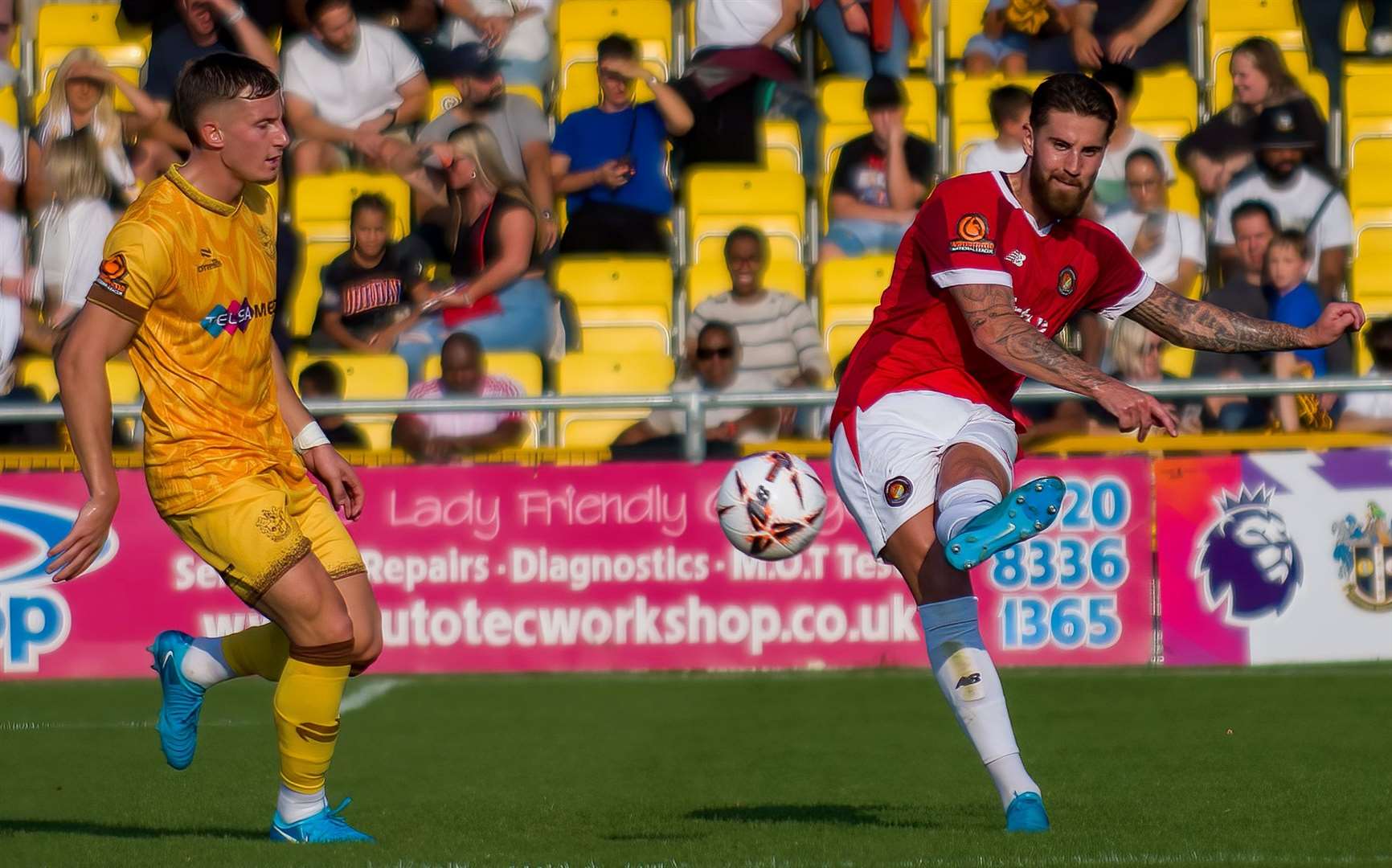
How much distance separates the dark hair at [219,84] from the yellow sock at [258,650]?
1479 mm

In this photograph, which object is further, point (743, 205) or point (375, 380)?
point (743, 205)

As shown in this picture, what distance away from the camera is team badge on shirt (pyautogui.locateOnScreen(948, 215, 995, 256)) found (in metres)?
5.84

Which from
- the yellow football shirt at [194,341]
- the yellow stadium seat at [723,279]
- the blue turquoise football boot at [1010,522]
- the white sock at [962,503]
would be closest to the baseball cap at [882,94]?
the yellow stadium seat at [723,279]

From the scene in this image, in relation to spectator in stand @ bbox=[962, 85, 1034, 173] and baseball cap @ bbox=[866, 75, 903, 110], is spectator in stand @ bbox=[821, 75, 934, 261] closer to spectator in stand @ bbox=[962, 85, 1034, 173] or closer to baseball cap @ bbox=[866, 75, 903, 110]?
baseball cap @ bbox=[866, 75, 903, 110]

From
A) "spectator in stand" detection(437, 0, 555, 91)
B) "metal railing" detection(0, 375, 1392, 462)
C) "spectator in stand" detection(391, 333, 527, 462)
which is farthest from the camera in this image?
"spectator in stand" detection(437, 0, 555, 91)

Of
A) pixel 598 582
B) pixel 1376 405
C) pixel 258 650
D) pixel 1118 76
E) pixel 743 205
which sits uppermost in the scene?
pixel 1118 76

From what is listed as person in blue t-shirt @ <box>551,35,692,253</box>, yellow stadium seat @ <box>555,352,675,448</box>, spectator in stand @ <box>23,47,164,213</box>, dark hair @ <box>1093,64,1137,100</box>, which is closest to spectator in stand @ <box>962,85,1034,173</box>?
dark hair @ <box>1093,64,1137,100</box>

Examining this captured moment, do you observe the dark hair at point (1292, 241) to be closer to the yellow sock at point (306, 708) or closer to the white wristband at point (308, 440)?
the white wristband at point (308, 440)

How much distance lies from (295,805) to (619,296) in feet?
24.5

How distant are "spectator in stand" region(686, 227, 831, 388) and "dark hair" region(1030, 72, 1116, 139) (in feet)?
19.1

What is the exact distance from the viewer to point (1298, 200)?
12.8m

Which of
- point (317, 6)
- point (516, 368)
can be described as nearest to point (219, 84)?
point (516, 368)

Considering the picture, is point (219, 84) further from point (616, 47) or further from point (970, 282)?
point (616, 47)

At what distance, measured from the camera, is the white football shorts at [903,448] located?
5.95 meters
